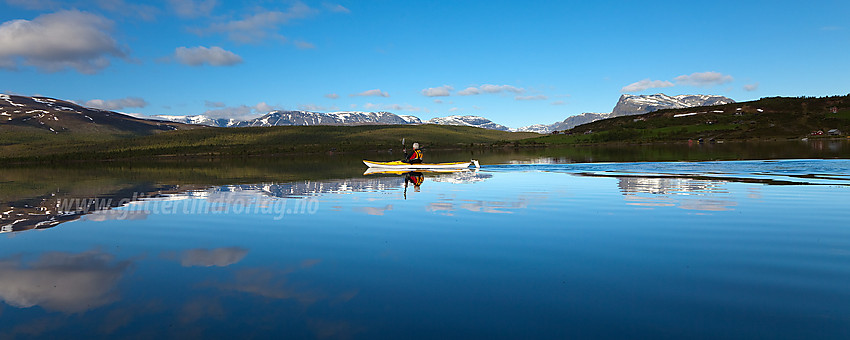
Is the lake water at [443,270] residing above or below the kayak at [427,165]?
below

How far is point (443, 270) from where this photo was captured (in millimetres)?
13336

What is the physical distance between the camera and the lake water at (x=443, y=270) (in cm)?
940

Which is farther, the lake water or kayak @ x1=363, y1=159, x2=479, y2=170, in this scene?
kayak @ x1=363, y1=159, x2=479, y2=170

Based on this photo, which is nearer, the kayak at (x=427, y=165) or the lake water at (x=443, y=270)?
the lake water at (x=443, y=270)


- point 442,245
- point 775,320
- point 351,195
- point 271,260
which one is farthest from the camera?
point 351,195

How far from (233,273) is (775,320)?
12.3 metres

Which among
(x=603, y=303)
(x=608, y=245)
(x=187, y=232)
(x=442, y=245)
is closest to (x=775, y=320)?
(x=603, y=303)

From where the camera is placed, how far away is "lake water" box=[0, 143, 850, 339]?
370 inches

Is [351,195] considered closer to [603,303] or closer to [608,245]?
[608,245]

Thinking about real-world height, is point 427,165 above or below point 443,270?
above

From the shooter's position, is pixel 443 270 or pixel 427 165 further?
pixel 427 165

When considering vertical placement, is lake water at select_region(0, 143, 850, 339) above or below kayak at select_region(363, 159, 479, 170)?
below

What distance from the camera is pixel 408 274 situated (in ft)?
42.7

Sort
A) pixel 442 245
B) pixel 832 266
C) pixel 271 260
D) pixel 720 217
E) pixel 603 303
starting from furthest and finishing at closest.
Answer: pixel 720 217, pixel 442 245, pixel 271 260, pixel 832 266, pixel 603 303
